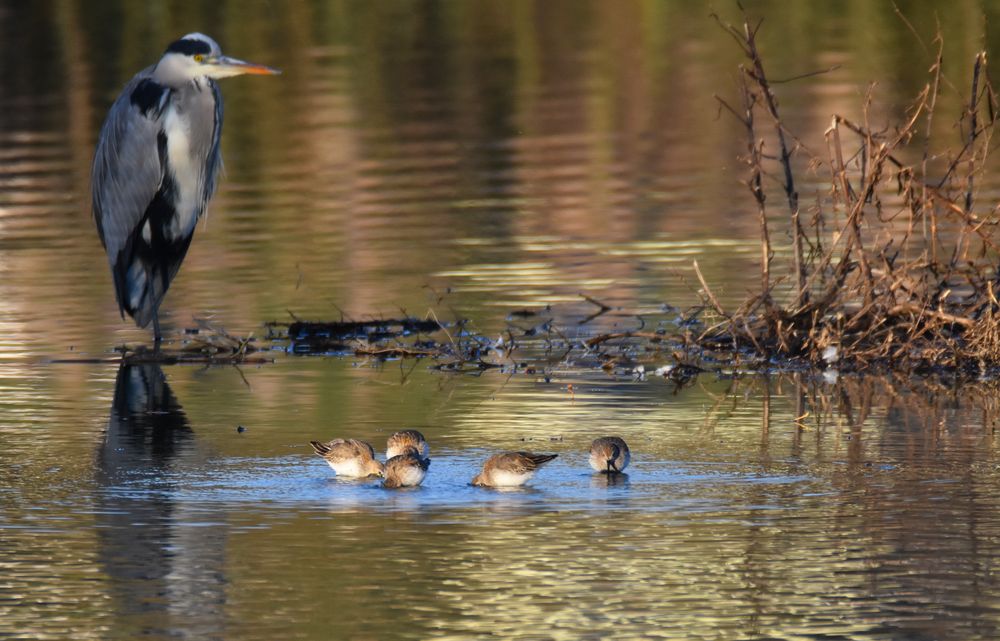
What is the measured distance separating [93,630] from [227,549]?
3.53 feet

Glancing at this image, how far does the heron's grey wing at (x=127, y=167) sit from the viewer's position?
14.2m

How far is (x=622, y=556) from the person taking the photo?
7.73 meters

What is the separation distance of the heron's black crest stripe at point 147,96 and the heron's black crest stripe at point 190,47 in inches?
10.5

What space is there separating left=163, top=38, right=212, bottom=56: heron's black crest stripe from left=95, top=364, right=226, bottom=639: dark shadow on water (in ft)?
11.6

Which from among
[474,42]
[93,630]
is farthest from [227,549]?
[474,42]

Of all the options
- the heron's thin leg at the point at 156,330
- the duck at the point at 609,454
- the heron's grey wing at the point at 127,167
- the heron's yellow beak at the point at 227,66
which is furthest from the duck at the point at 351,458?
the heron's grey wing at the point at 127,167

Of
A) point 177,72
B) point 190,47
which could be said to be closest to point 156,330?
point 177,72

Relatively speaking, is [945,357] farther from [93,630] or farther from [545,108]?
[545,108]

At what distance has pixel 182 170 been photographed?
1423cm

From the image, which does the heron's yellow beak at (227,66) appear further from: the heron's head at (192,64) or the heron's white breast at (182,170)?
the heron's white breast at (182,170)

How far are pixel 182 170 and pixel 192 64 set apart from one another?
71 cm

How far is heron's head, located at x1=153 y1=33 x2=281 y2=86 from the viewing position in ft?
45.8

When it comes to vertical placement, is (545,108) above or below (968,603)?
above

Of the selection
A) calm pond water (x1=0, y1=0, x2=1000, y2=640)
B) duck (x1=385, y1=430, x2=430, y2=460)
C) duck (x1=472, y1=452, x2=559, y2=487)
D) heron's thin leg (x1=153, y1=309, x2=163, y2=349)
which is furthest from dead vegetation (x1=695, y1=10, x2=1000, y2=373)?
heron's thin leg (x1=153, y1=309, x2=163, y2=349)
